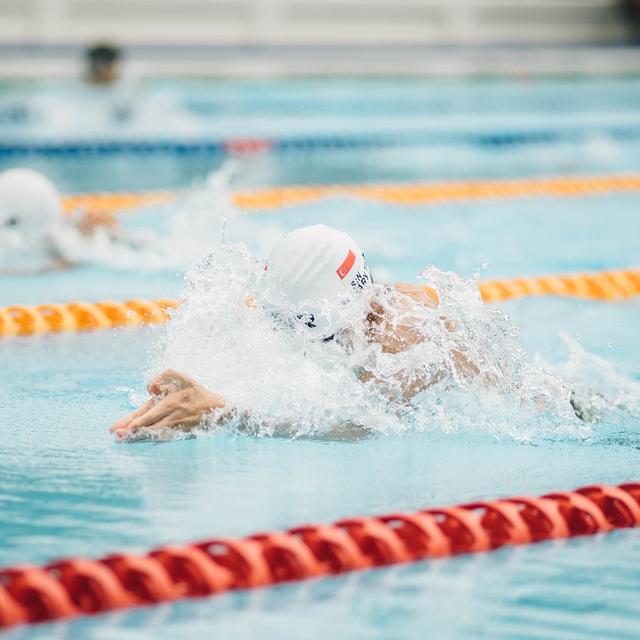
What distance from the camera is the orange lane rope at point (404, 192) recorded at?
338 inches

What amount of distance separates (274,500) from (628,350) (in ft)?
7.64

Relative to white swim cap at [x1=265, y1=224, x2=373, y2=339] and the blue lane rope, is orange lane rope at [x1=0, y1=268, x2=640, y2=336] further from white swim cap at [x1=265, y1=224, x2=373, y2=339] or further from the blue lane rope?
the blue lane rope

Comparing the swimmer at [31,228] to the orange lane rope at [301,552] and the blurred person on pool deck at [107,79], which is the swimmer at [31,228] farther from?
the blurred person on pool deck at [107,79]

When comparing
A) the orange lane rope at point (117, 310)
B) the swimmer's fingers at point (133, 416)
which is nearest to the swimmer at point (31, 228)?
the orange lane rope at point (117, 310)

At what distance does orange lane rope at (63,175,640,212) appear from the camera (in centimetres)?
859

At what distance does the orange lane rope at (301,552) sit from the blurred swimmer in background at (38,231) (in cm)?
385

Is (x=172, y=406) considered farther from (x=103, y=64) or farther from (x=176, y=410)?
(x=103, y=64)

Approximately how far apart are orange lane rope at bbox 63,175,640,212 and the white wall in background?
7.67 meters

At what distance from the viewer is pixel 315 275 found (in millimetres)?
3479

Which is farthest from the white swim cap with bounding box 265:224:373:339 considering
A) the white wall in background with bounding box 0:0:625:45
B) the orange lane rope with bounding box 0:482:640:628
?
the white wall in background with bounding box 0:0:625:45

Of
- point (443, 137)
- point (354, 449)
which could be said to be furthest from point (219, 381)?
point (443, 137)

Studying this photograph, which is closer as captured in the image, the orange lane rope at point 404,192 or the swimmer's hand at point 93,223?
the swimmer's hand at point 93,223

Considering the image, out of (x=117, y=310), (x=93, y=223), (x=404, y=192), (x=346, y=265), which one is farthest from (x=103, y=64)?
(x=346, y=265)

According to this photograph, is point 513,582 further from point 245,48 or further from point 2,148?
point 245,48
